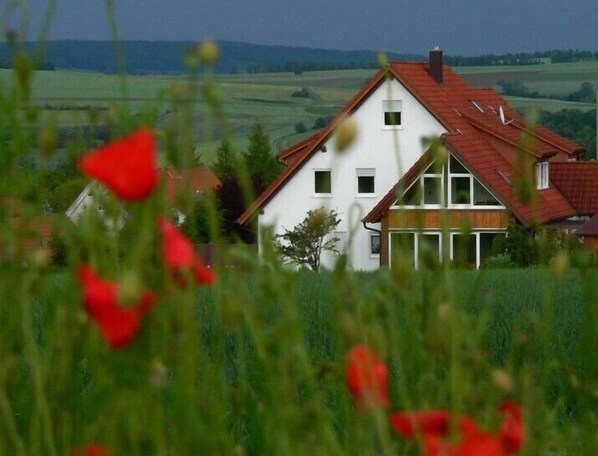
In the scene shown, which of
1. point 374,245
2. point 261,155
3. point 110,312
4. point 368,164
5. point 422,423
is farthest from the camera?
point 261,155

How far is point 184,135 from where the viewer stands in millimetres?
1237

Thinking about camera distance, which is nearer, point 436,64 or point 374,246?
point 436,64

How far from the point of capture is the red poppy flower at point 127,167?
0.98 m

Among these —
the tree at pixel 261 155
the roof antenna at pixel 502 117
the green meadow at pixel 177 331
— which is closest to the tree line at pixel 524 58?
the tree at pixel 261 155

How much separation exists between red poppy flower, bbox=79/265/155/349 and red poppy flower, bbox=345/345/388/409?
0.62ft

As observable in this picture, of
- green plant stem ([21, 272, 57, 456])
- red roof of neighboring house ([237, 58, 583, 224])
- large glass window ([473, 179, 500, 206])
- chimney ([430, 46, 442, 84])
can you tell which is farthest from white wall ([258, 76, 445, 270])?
green plant stem ([21, 272, 57, 456])

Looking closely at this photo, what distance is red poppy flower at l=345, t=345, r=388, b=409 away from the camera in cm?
105

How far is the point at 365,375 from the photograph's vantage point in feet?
3.49

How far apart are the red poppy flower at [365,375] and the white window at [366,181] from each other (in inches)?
1974

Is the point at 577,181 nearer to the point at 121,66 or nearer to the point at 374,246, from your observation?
the point at 374,246

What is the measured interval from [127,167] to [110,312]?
111 mm

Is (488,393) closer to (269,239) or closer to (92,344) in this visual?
(269,239)

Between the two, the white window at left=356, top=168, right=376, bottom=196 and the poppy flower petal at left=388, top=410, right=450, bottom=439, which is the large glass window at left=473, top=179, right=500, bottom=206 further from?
the poppy flower petal at left=388, top=410, right=450, bottom=439

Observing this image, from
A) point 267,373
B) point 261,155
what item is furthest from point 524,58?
point 267,373
